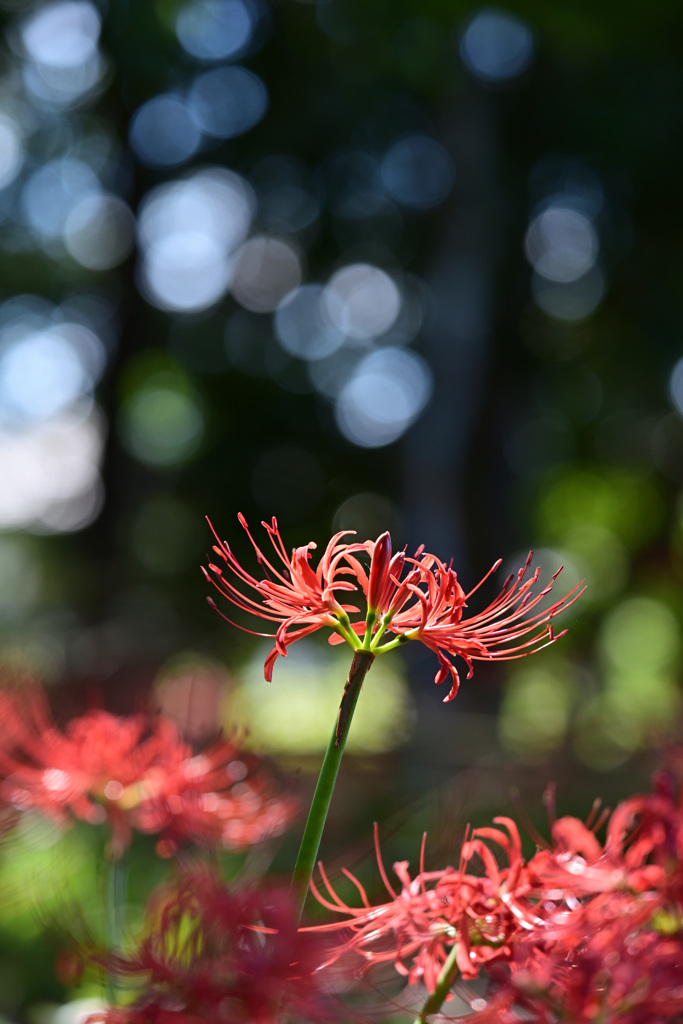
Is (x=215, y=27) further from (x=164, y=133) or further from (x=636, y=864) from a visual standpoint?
(x=636, y=864)

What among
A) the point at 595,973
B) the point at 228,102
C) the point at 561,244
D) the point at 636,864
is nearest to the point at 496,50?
the point at 561,244

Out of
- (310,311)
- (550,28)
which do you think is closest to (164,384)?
(310,311)

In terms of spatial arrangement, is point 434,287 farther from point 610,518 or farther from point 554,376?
point 610,518

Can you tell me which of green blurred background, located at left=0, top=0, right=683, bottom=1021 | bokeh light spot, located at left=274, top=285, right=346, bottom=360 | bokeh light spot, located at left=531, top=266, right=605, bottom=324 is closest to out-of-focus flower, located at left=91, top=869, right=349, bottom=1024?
green blurred background, located at left=0, top=0, right=683, bottom=1021

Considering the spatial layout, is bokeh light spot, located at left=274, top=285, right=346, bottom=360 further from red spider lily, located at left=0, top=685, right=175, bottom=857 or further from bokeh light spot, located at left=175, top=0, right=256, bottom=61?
red spider lily, located at left=0, top=685, right=175, bottom=857

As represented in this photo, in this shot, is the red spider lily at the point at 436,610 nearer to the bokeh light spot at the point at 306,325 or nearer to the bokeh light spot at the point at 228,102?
the bokeh light spot at the point at 228,102
